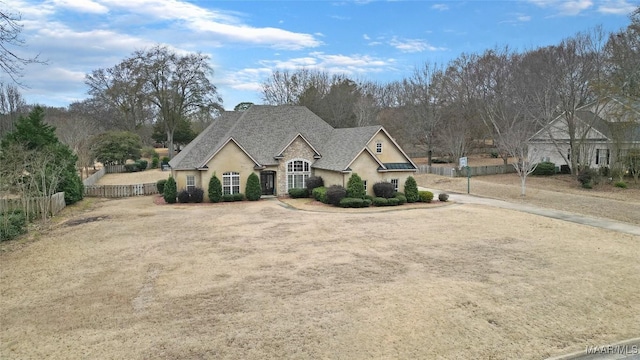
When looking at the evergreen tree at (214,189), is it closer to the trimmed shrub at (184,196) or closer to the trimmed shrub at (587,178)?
the trimmed shrub at (184,196)

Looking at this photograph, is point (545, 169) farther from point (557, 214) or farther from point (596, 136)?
point (557, 214)

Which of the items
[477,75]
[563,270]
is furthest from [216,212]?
[477,75]

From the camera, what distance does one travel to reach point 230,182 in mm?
32344

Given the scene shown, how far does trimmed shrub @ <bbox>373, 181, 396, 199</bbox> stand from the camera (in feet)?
99.2

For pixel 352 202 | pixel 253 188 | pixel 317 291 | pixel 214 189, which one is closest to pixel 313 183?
pixel 253 188

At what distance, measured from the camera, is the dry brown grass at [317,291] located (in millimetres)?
A: 9055

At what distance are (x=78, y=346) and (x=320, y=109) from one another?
56.9m

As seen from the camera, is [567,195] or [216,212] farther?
[567,195]

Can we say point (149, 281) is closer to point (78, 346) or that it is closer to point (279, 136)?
point (78, 346)

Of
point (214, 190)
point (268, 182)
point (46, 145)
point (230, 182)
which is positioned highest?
point (46, 145)

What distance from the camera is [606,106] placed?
132ft

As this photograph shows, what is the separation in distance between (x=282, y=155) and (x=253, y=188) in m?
3.82

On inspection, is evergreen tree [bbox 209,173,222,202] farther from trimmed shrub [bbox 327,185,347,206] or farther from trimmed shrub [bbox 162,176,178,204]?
trimmed shrub [bbox 327,185,347,206]

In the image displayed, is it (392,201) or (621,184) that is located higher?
(621,184)
